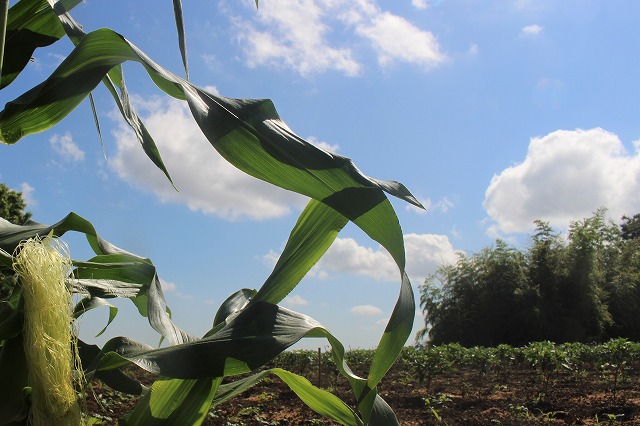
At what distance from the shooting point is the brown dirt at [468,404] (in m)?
4.05

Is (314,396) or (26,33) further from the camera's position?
(26,33)

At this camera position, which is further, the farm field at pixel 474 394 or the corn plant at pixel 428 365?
the corn plant at pixel 428 365

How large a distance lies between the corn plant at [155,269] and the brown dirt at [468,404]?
2.74m

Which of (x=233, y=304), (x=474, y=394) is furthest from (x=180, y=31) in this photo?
(x=474, y=394)

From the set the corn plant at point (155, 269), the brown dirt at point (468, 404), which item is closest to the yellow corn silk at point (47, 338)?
the corn plant at point (155, 269)

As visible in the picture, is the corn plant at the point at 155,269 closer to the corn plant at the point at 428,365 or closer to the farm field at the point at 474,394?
the farm field at the point at 474,394

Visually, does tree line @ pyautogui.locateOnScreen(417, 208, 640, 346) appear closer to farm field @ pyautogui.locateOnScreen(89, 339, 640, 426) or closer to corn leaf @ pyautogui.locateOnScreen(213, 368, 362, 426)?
farm field @ pyautogui.locateOnScreen(89, 339, 640, 426)

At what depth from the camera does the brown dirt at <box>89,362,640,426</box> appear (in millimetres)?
4055

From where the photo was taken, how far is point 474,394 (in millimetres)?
5594

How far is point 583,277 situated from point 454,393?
46.4 feet

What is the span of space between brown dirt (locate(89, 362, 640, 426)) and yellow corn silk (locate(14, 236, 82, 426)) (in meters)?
2.95

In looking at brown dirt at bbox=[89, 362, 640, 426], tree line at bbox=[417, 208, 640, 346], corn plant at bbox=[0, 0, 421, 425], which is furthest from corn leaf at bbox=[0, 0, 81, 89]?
tree line at bbox=[417, 208, 640, 346]

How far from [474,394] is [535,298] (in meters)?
13.0

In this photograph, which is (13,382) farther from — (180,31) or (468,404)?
(468,404)
